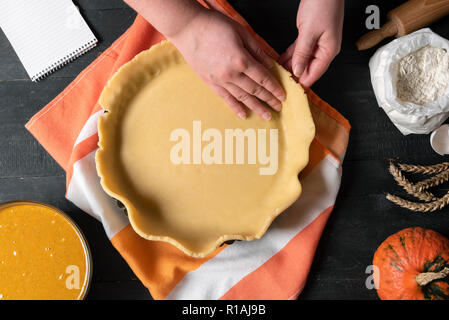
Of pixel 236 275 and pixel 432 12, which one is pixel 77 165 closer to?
pixel 236 275

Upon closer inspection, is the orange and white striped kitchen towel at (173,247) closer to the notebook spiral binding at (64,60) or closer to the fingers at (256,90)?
the notebook spiral binding at (64,60)

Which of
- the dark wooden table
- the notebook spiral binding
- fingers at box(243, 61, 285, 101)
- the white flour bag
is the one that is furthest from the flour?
the notebook spiral binding

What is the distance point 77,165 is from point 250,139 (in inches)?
17.7

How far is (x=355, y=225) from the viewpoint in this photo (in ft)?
3.56

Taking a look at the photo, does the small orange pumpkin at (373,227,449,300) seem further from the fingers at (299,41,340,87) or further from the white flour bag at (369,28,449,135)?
the fingers at (299,41,340,87)

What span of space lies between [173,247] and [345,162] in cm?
54

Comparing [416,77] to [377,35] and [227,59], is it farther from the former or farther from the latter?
[227,59]

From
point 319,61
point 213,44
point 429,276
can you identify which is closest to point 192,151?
point 213,44

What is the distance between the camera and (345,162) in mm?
1103

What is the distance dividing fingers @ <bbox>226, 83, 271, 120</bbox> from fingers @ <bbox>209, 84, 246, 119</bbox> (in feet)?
0.05

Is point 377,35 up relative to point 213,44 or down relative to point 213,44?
down

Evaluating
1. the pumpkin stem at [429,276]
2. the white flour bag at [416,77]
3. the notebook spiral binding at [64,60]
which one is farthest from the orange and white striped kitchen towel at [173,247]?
the pumpkin stem at [429,276]

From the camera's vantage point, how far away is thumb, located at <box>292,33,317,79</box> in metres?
0.90
